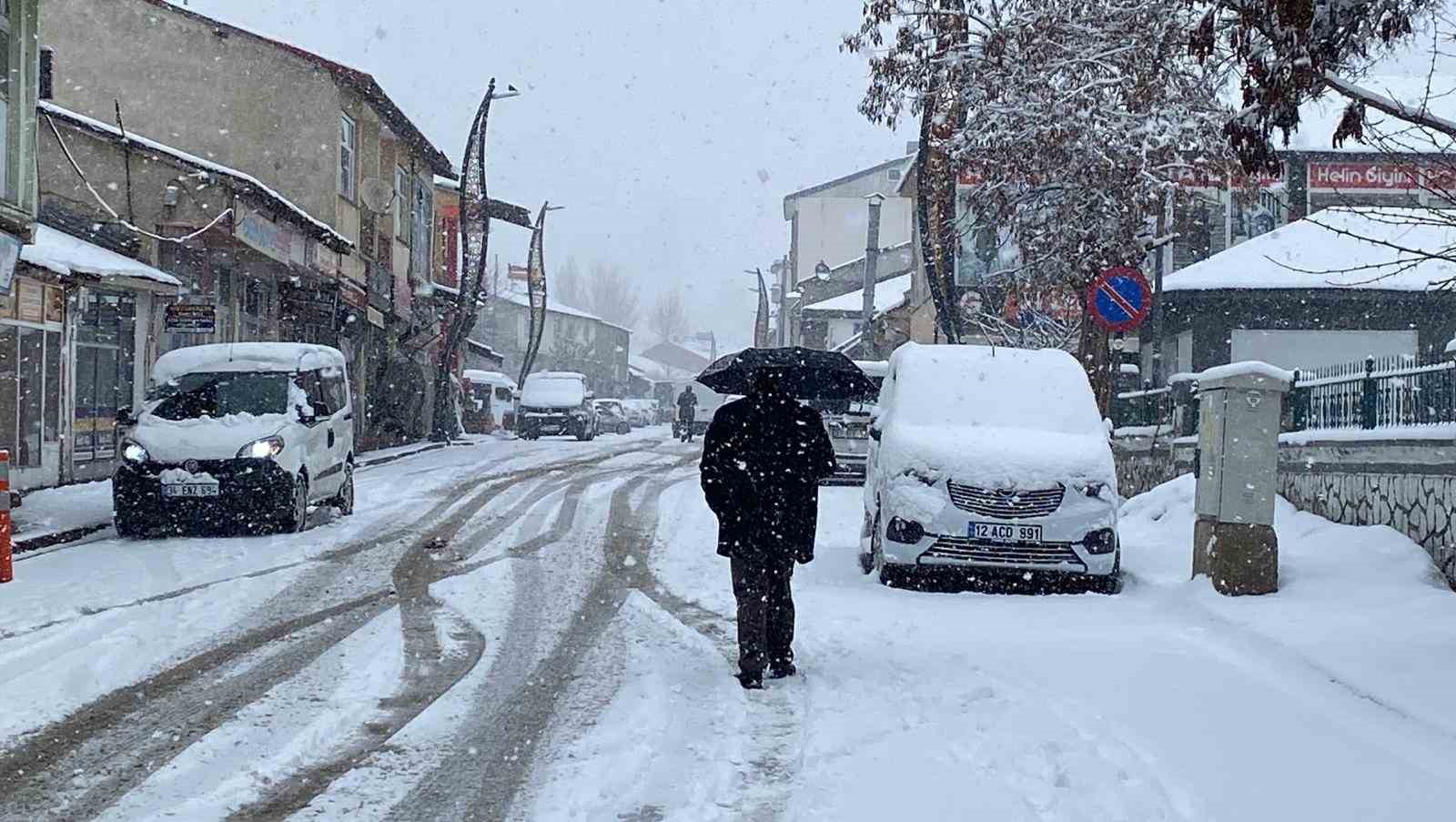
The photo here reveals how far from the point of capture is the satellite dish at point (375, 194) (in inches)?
1334

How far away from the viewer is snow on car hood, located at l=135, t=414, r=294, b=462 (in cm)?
1385

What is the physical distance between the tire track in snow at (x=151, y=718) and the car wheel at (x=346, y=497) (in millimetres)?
6601

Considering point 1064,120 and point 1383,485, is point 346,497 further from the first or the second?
point 1383,485

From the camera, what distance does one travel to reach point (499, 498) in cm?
1856

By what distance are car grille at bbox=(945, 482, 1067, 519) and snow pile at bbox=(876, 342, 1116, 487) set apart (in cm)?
7

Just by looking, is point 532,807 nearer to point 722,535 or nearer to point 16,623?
point 722,535

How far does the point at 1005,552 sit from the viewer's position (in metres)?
10.4

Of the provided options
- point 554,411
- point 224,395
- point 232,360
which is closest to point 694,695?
point 224,395

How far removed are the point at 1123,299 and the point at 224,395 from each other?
358 inches

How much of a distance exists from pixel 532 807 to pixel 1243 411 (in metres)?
6.82

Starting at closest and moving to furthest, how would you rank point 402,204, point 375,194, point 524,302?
point 375,194, point 402,204, point 524,302

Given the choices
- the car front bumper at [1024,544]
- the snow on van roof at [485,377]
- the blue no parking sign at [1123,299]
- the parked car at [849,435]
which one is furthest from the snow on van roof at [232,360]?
the snow on van roof at [485,377]

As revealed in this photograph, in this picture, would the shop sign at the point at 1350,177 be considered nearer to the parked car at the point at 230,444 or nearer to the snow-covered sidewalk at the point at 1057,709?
the snow-covered sidewalk at the point at 1057,709

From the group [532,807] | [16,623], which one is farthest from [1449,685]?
[16,623]
